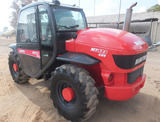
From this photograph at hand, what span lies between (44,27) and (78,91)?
1.53m

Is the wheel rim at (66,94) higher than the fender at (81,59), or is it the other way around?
the fender at (81,59)

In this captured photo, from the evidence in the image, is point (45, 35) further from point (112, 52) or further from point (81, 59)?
point (112, 52)

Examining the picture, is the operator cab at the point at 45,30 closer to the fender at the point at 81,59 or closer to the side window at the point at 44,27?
the side window at the point at 44,27

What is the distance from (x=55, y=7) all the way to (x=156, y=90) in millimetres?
3251

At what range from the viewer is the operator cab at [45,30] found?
2.65 m

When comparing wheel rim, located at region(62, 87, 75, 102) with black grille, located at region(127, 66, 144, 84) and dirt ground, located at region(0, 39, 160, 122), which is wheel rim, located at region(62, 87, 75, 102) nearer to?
dirt ground, located at region(0, 39, 160, 122)

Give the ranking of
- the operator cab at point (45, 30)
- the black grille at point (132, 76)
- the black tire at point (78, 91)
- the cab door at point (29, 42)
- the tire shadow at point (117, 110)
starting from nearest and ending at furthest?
1. the black tire at point (78, 91)
2. the black grille at point (132, 76)
3. the tire shadow at point (117, 110)
4. the operator cab at point (45, 30)
5. the cab door at point (29, 42)

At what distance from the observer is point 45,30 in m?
2.80

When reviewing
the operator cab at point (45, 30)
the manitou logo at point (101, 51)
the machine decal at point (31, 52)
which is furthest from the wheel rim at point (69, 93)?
the machine decal at point (31, 52)

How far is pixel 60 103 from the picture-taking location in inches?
101

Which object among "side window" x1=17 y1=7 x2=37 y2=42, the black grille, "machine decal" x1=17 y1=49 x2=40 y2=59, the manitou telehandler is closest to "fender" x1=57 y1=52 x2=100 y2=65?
the manitou telehandler

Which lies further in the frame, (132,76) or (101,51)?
(132,76)

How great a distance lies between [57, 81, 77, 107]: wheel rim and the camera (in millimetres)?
2354

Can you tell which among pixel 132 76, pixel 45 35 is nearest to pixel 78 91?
pixel 132 76
